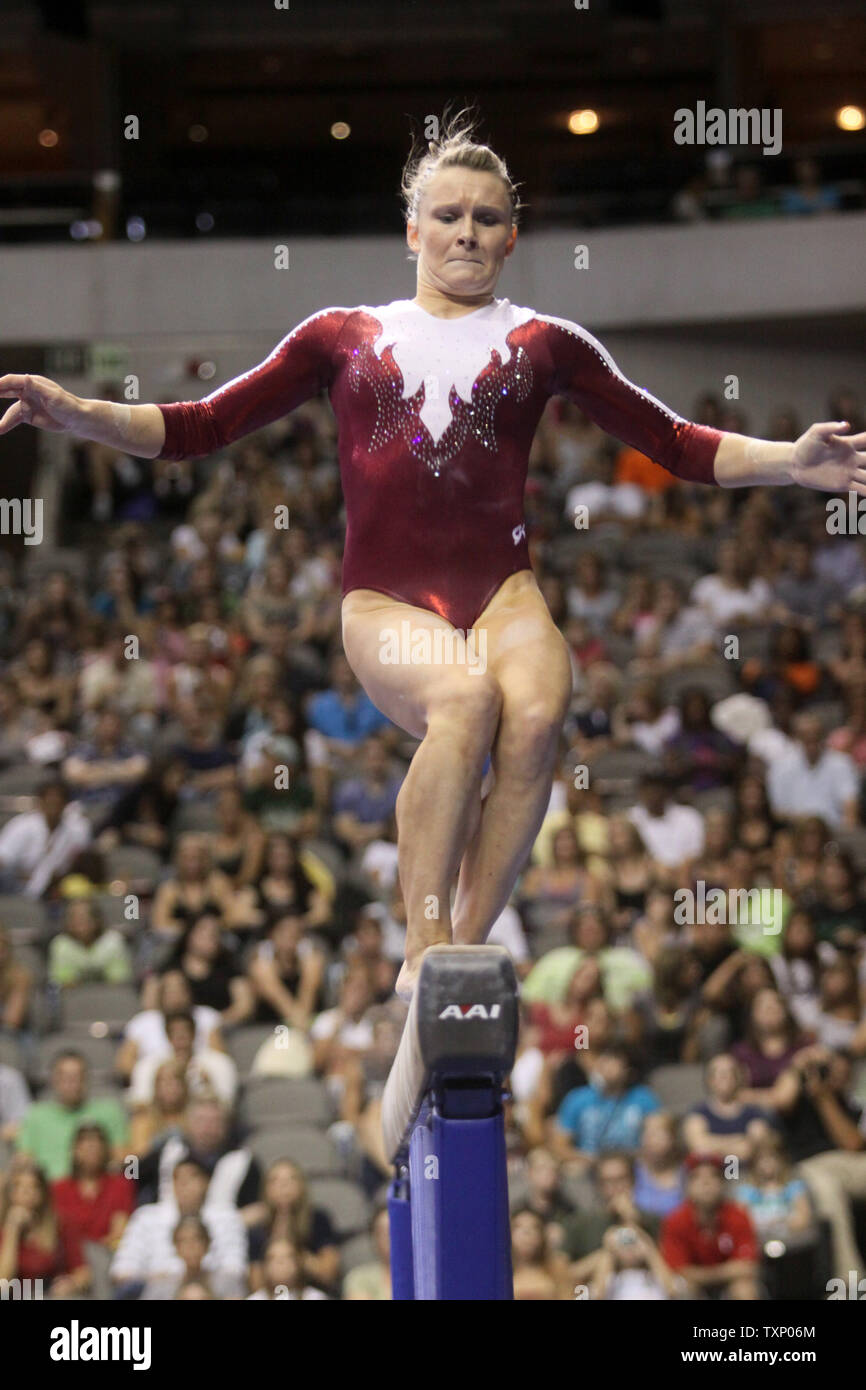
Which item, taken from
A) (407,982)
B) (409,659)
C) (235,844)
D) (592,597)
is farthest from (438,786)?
(592,597)

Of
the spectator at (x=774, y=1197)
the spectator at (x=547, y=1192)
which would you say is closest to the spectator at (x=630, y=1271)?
the spectator at (x=547, y=1192)

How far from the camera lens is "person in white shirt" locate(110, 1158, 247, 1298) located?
7.02 meters

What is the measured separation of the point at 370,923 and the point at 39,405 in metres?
4.60

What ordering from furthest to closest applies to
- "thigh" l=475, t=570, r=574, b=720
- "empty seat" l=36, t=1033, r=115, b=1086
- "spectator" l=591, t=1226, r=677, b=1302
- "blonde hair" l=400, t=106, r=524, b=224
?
"empty seat" l=36, t=1033, r=115, b=1086 → "spectator" l=591, t=1226, r=677, b=1302 → "blonde hair" l=400, t=106, r=524, b=224 → "thigh" l=475, t=570, r=574, b=720

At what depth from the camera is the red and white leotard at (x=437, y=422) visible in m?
3.98

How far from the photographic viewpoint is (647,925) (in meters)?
8.23

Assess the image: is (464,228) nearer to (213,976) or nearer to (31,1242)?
(31,1242)

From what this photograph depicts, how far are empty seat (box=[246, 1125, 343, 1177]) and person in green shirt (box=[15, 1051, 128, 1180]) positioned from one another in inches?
21.6

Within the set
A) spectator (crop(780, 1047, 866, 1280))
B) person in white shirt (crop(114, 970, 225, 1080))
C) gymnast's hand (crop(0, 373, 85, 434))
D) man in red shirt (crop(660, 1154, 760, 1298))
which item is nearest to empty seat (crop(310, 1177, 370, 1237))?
person in white shirt (crop(114, 970, 225, 1080))

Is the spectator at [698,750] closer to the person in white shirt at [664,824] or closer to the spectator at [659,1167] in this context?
the person in white shirt at [664,824]

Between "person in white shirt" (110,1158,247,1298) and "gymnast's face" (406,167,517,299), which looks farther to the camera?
"person in white shirt" (110,1158,247,1298)

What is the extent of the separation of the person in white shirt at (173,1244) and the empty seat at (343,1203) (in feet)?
1.08

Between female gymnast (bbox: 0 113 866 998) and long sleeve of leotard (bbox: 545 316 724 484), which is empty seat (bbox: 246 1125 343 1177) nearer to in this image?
female gymnast (bbox: 0 113 866 998)

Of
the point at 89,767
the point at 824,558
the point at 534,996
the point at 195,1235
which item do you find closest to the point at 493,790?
the point at 195,1235
